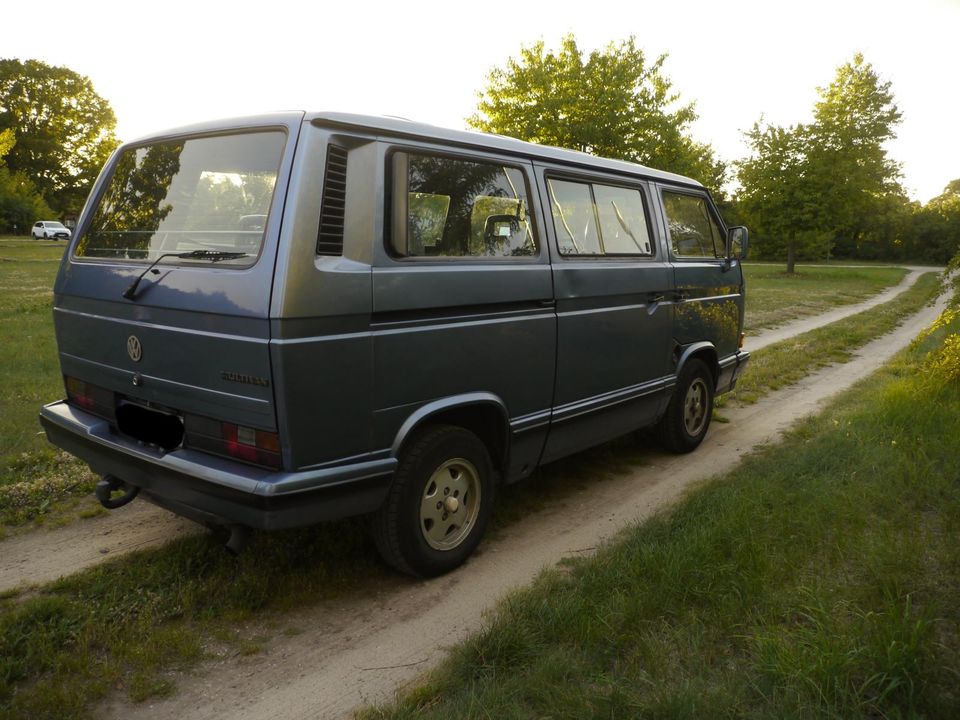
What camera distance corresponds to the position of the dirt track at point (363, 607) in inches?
110

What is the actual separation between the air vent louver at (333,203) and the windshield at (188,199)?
223 mm

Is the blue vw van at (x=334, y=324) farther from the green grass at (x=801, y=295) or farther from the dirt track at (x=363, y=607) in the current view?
the green grass at (x=801, y=295)

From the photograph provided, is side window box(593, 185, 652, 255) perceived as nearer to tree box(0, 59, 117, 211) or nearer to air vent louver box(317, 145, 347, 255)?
air vent louver box(317, 145, 347, 255)

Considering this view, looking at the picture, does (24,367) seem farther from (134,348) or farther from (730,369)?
(730,369)

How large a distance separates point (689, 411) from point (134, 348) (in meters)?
4.31

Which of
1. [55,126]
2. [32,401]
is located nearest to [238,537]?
[32,401]

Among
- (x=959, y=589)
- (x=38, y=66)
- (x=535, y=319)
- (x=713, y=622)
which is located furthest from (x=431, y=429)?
(x=38, y=66)

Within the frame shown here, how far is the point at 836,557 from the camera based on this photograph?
11.8 feet

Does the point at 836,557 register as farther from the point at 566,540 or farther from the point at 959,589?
the point at 566,540

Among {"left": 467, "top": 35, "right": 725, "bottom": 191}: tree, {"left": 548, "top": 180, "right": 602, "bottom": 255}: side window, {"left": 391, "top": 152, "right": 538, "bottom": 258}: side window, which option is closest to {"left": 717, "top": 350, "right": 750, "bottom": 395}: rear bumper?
{"left": 548, "top": 180, "right": 602, "bottom": 255}: side window

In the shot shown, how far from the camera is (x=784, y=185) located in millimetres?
30859

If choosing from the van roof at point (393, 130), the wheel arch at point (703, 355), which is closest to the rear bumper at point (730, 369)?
the wheel arch at point (703, 355)

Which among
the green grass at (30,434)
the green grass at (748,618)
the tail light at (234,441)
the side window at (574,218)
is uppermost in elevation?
the side window at (574,218)

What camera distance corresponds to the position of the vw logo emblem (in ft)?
11.2
